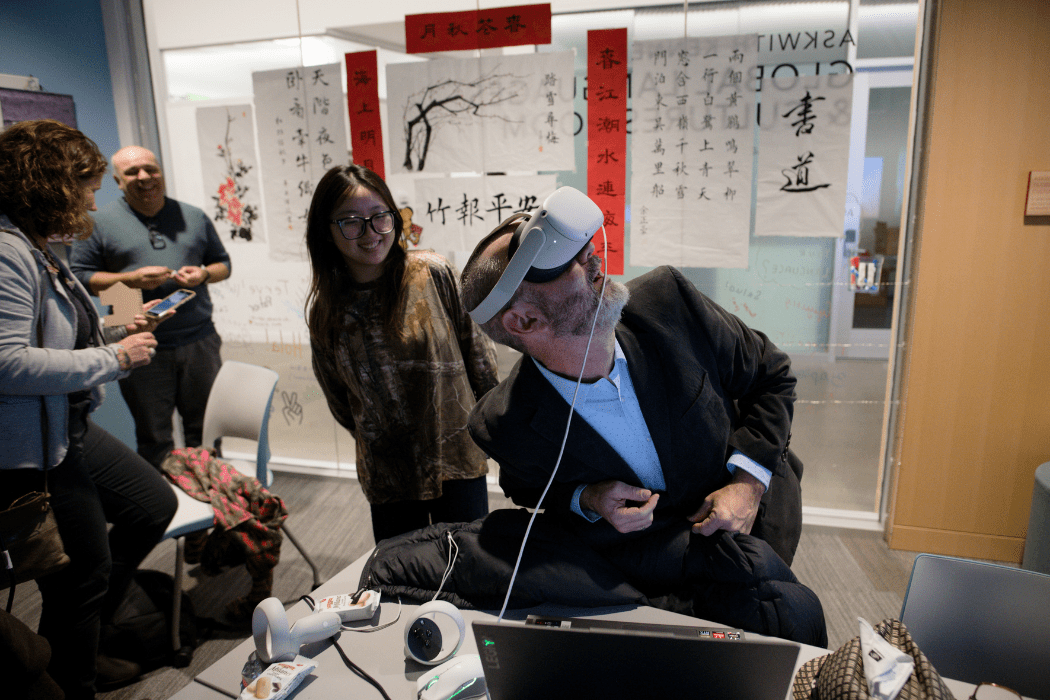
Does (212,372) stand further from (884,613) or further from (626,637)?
(884,613)

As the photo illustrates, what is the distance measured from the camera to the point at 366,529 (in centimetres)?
282

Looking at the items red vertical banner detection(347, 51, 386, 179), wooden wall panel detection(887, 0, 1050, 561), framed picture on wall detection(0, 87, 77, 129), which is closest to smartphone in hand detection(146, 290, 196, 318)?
red vertical banner detection(347, 51, 386, 179)

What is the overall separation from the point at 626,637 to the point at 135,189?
273 cm

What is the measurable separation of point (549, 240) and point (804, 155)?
6.00ft

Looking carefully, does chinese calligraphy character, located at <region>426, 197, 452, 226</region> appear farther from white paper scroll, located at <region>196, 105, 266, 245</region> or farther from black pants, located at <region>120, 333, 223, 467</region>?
black pants, located at <region>120, 333, 223, 467</region>

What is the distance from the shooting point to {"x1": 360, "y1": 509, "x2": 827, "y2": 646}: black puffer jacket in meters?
1.07

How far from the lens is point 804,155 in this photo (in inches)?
93.5

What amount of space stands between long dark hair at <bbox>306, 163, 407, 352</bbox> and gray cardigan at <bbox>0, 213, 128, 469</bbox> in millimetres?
555

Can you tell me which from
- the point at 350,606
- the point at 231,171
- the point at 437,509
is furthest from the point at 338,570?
the point at 231,171

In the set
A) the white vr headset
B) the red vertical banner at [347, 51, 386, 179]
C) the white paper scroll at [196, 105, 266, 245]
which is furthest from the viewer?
the white paper scroll at [196, 105, 266, 245]

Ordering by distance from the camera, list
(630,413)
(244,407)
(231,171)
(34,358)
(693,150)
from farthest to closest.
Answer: (231,171)
(693,150)
(244,407)
(34,358)
(630,413)

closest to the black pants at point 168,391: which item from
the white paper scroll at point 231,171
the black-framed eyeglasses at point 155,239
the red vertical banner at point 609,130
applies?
the black-framed eyeglasses at point 155,239

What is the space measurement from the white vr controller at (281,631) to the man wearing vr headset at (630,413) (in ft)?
1.48

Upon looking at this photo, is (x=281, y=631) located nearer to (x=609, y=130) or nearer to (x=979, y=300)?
(x=609, y=130)
